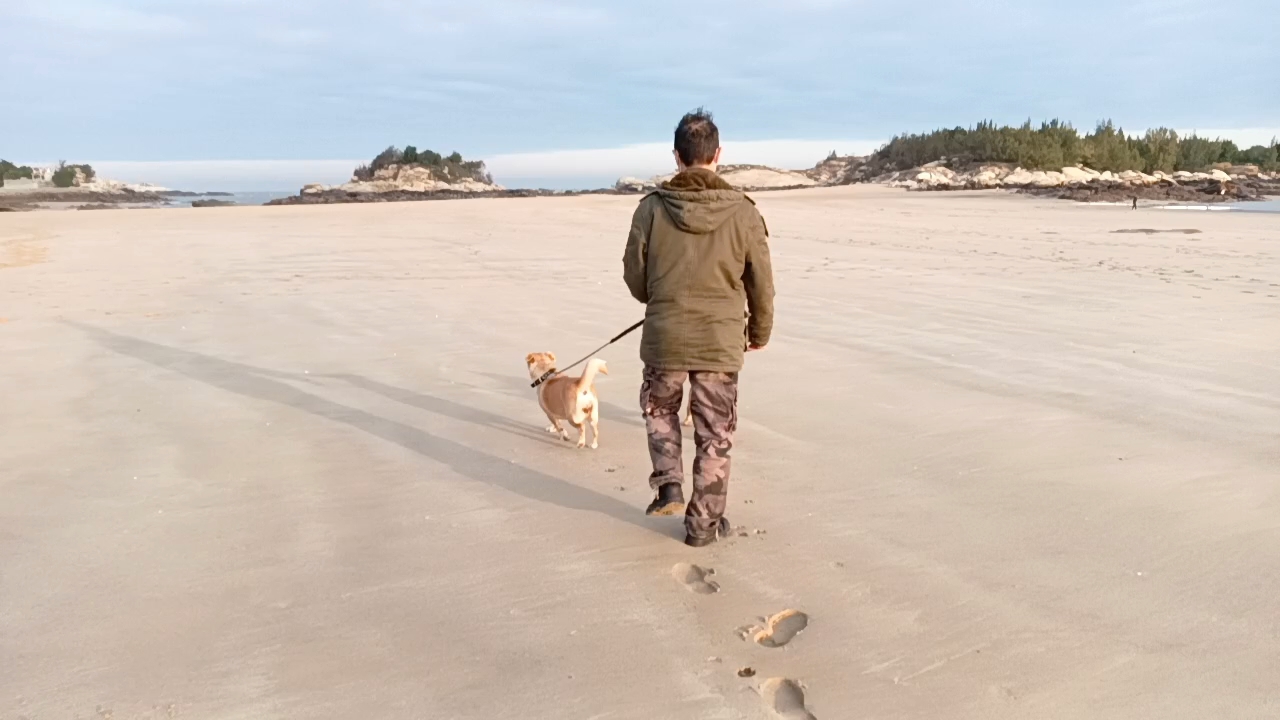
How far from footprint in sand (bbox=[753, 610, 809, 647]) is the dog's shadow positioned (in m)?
2.46

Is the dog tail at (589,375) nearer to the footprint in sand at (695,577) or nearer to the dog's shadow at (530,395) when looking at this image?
the dog's shadow at (530,395)

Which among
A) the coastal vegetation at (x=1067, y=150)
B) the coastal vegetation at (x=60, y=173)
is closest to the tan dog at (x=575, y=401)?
the coastal vegetation at (x=1067, y=150)

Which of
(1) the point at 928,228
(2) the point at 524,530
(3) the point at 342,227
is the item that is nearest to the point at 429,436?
(2) the point at 524,530

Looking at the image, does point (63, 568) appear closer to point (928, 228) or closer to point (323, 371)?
point (323, 371)

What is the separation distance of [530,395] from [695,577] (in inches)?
113

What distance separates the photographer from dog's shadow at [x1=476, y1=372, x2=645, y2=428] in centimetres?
559

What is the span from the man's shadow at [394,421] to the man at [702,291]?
389 millimetres

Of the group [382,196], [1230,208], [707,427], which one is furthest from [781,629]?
[382,196]

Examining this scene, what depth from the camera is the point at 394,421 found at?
17.7ft

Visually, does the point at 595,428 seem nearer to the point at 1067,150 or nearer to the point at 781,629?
the point at 781,629

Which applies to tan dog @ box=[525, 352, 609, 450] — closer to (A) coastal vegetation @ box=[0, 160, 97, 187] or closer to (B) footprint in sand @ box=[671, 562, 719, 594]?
(B) footprint in sand @ box=[671, 562, 719, 594]

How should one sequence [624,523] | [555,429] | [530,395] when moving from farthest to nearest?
1. [530,395]
2. [555,429]
3. [624,523]

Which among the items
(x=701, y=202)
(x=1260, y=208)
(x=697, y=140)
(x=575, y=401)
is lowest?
(x=575, y=401)

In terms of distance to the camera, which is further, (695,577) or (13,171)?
(13,171)
